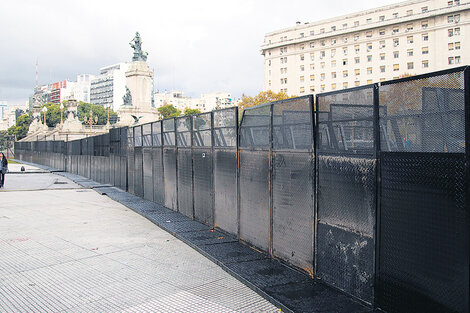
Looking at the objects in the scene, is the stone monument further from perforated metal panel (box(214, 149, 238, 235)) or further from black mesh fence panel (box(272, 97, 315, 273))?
black mesh fence panel (box(272, 97, 315, 273))

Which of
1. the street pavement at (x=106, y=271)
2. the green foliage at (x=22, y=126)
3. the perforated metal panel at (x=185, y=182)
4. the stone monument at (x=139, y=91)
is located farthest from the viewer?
the green foliage at (x=22, y=126)

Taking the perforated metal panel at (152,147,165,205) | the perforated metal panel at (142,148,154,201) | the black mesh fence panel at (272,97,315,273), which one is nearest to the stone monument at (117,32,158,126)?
the perforated metal panel at (142,148,154,201)

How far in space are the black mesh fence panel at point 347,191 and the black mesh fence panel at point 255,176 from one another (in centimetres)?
155

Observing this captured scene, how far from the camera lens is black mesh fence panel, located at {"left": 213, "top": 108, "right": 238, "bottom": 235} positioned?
8.61 m

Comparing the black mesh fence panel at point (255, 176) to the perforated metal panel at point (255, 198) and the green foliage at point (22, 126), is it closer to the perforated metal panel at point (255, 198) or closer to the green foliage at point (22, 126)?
the perforated metal panel at point (255, 198)

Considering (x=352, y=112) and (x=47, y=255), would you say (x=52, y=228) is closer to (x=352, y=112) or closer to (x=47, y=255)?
(x=47, y=255)

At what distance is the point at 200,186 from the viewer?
1061 centimetres

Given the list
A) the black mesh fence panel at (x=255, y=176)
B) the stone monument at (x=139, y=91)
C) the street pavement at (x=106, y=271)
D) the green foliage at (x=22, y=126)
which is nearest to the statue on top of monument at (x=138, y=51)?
the stone monument at (x=139, y=91)

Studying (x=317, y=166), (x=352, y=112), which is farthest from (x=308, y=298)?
(x=352, y=112)

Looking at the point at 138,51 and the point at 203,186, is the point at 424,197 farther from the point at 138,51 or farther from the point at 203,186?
the point at 138,51

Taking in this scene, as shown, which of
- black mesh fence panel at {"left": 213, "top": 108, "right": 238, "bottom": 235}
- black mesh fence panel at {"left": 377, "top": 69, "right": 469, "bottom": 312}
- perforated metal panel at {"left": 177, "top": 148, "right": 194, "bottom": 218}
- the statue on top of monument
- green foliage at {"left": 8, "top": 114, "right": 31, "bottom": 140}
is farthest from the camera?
green foliage at {"left": 8, "top": 114, "right": 31, "bottom": 140}

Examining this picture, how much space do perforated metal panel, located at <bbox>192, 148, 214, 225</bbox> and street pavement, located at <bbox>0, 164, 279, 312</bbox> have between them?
117cm

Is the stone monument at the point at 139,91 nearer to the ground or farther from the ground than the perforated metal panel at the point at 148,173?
farther from the ground

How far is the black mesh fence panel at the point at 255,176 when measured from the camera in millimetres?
7309
